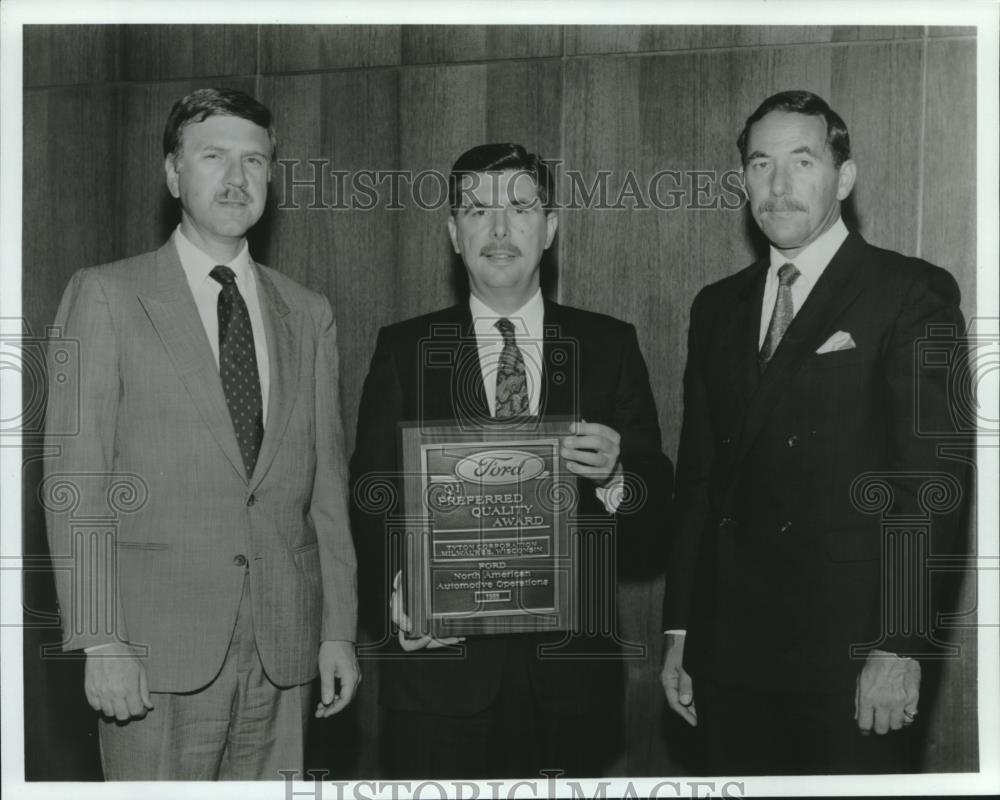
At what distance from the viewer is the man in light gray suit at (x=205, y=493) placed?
253 centimetres

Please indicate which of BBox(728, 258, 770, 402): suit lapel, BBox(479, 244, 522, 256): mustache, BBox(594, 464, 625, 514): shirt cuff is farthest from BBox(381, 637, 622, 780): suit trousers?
BBox(479, 244, 522, 256): mustache

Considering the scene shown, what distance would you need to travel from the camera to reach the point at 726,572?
265 cm

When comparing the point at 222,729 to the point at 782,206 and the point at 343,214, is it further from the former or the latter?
the point at 782,206

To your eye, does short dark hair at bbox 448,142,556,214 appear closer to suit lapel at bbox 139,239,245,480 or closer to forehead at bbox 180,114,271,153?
forehead at bbox 180,114,271,153

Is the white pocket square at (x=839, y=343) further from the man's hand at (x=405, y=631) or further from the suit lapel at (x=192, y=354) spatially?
the suit lapel at (x=192, y=354)

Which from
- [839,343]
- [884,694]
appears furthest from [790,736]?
[839,343]

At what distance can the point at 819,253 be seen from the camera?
266cm

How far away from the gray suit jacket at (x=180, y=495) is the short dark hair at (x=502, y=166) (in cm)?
54

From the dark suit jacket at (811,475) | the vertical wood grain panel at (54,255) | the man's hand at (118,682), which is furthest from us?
the vertical wood grain panel at (54,255)

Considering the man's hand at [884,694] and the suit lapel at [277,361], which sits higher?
the suit lapel at [277,361]

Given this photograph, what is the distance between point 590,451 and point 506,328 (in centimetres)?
36

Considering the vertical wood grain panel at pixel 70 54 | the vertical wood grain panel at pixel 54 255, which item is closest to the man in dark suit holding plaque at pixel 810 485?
the vertical wood grain panel at pixel 54 255

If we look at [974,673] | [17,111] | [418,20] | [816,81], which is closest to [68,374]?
[17,111]

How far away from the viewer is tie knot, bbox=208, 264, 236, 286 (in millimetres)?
2602
